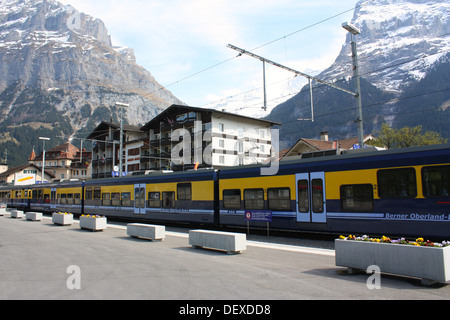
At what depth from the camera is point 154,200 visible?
22.9 metres

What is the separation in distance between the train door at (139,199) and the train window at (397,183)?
1583 centimetres

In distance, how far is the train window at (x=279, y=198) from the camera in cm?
1510

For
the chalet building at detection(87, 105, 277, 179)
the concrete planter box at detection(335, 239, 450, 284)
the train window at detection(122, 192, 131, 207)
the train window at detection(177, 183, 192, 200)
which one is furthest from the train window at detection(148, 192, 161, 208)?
the chalet building at detection(87, 105, 277, 179)

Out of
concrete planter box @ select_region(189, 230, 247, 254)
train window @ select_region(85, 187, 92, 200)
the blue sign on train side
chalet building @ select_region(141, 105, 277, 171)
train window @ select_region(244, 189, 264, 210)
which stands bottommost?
concrete planter box @ select_region(189, 230, 247, 254)

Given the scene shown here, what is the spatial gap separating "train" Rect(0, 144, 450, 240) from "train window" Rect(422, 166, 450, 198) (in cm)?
3

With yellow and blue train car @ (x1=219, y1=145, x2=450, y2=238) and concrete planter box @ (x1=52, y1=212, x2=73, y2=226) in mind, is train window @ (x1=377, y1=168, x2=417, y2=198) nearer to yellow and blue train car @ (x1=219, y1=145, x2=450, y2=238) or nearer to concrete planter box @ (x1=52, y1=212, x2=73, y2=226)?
yellow and blue train car @ (x1=219, y1=145, x2=450, y2=238)

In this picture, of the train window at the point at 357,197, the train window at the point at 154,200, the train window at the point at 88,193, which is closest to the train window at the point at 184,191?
the train window at the point at 154,200

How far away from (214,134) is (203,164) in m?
4.39

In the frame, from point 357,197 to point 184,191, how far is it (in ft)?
33.5

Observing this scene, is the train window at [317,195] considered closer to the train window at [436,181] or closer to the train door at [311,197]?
the train door at [311,197]

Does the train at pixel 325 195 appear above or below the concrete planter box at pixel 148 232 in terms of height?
above

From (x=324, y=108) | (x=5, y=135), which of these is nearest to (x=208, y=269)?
(x=324, y=108)

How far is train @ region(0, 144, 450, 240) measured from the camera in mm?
11344
